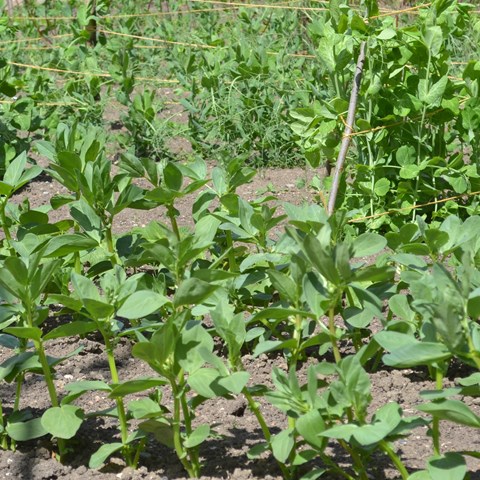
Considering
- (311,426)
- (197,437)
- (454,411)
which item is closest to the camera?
(454,411)

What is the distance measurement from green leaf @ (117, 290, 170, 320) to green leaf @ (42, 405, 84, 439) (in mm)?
278

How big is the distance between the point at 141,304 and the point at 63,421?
1.06 feet

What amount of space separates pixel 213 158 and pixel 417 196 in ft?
5.21

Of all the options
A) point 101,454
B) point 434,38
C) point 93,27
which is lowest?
point 101,454

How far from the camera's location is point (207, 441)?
91.8 inches

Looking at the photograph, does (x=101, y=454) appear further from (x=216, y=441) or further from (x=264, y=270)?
(x=264, y=270)

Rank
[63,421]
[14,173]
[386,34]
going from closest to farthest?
[63,421], [14,173], [386,34]

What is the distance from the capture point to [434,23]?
144 inches

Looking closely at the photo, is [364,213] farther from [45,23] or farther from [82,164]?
[45,23]

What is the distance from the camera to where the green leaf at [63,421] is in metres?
2.07

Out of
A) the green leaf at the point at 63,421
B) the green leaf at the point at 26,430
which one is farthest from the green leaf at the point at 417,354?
the green leaf at the point at 26,430

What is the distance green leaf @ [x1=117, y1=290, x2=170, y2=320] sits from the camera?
2.00 metres

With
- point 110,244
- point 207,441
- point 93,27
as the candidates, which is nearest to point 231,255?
point 110,244

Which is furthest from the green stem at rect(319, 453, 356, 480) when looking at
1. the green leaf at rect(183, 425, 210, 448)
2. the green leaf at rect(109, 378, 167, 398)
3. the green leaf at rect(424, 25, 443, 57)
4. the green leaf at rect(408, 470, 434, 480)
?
the green leaf at rect(424, 25, 443, 57)
